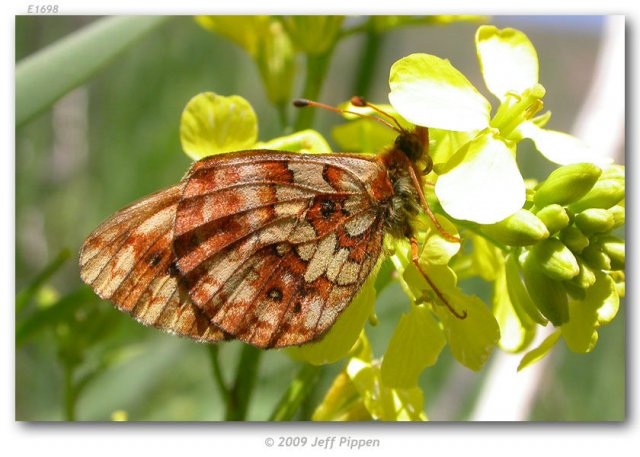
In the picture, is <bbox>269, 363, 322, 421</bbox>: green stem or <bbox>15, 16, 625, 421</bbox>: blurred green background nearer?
<bbox>269, 363, 322, 421</bbox>: green stem

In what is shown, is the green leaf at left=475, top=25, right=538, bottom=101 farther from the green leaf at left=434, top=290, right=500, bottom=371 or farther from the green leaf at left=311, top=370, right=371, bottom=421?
the green leaf at left=311, top=370, right=371, bottom=421

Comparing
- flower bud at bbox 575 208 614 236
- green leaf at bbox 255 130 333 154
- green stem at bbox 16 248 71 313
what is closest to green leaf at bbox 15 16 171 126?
green stem at bbox 16 248 71 313

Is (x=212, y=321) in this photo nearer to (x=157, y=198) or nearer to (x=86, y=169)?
(x=157, y=198)

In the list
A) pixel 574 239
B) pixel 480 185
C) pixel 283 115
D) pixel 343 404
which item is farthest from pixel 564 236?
pixel 283 115

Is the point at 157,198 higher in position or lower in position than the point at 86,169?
higher

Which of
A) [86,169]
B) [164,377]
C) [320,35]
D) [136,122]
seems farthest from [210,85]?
[320,35]

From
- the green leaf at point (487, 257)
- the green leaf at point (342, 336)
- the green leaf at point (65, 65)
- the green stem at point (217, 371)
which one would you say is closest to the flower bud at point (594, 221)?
the green leaf at point (487, 257)
